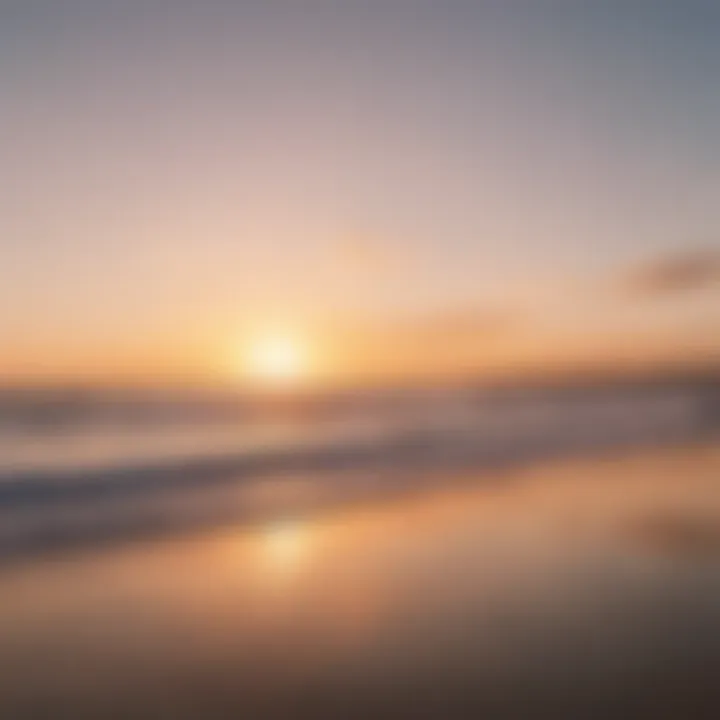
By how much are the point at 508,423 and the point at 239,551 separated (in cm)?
966

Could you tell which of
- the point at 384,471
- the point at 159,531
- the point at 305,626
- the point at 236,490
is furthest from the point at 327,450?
the point at 305,626

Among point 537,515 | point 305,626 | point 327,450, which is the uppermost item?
point 327,450

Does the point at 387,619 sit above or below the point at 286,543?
below

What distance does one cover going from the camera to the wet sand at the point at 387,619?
3.01 meters

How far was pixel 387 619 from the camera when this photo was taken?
3838 mm

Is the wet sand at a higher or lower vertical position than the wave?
lower

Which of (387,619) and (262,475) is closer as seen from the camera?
(387,619)

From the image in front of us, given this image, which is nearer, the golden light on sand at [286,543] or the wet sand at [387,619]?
the wet sand at [387,619]

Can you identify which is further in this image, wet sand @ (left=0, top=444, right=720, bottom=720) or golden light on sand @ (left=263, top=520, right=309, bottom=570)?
golden light on sand @ (left=263, top=520, right=309, bottom=570)

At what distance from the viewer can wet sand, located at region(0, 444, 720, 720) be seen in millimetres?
3008

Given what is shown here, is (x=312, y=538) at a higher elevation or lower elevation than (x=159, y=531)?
lower

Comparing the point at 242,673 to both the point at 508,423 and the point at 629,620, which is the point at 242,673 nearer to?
the point at 629,620

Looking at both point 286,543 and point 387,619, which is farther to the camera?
point 286,543

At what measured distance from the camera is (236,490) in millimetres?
7629
